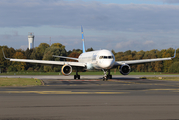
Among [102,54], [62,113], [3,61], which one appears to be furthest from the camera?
[3,61]

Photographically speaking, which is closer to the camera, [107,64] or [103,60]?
[107,64]

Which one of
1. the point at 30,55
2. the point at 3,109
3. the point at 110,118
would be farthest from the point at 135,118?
the point at 30,55

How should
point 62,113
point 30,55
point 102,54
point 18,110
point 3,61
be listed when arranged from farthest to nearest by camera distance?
1. point 30,55
2. point 3,61
3. point 102,54
4. point 18,110
5. point 62,113

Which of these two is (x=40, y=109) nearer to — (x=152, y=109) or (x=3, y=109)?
(x=3, y=109)

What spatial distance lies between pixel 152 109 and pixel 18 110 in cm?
589

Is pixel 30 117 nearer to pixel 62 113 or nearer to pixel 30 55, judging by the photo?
pixel 62 113

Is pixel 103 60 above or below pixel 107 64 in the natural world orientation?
above

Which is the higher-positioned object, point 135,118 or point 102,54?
point 102,54

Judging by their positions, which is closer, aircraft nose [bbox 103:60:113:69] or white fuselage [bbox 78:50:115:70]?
aircraft nose [bbox 103:60:113:69]

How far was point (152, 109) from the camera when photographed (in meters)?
12.3

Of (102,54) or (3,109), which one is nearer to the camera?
(3,109)

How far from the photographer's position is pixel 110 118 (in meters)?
10.1

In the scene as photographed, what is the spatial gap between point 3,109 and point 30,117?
8.00ft

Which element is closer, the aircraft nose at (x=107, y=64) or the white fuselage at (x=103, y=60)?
the aircraft nose at (x=107, y=64)
